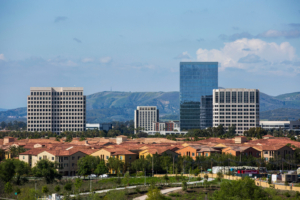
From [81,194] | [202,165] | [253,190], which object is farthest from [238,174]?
[81,194]

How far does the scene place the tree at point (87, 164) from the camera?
94.4 metres

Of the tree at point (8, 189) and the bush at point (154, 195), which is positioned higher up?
the bush at point (154, 195)

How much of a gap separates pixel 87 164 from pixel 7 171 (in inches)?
646

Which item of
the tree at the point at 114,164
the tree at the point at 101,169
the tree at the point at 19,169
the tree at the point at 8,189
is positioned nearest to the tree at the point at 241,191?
the tree at the point at 8,189

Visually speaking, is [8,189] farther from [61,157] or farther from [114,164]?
[61,157]

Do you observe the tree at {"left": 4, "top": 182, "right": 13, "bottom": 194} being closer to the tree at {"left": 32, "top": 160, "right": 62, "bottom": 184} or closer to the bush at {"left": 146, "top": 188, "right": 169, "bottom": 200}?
the tree at {"left": 32, "top": 160, "right": 62, "bottom": 184}

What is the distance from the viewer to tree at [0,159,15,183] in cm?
8328

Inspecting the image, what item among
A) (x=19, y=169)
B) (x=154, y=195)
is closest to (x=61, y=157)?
(x=19, y=169)

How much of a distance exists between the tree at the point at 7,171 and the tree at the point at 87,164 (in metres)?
13.4

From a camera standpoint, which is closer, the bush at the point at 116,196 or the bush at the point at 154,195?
the bush at the point at 154,195

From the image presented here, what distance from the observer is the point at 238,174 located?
89938mm

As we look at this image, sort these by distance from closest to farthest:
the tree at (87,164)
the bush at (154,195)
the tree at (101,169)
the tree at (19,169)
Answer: the bush at (154,195), the tree at (19,169), the tree at (101,169), the tree at (87,164)

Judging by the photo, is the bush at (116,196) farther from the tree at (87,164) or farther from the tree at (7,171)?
the tree at (87,164)

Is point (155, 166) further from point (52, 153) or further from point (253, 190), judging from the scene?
point (253, 190)
